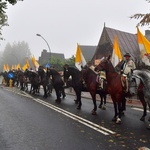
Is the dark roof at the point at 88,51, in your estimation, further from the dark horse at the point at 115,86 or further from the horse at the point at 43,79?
the dark horse at the point at 115,86

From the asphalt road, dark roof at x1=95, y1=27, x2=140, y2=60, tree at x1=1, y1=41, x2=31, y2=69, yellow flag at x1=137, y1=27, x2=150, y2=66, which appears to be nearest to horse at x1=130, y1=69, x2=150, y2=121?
yellow flag at x1=137, y1=27, x2=150, y2=66

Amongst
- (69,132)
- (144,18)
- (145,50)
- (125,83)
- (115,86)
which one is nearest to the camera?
(69,132)

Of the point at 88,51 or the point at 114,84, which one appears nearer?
the point at 114,84

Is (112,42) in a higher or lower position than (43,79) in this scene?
higher

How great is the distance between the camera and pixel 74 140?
5973mm

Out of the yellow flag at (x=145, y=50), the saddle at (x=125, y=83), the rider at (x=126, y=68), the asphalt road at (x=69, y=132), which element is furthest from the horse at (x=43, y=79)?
the yellow flag at (x=145, y=50)

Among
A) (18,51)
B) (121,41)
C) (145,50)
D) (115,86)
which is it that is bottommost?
(115,86)

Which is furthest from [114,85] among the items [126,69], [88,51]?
[88,51]

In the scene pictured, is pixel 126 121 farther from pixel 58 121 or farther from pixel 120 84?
pixel 58 121

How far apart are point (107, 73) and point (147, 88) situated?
1909 mm

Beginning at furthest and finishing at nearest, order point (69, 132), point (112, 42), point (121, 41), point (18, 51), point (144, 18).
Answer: point (18, 51) < point (121, 41) < point (112, 42) < point (144, 18) < point (69, 132)

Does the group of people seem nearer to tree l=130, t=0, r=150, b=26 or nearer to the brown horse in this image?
the brown horse

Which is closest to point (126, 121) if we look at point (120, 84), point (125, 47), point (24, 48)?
point (120, 84)

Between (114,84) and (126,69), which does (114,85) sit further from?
(126,69)
